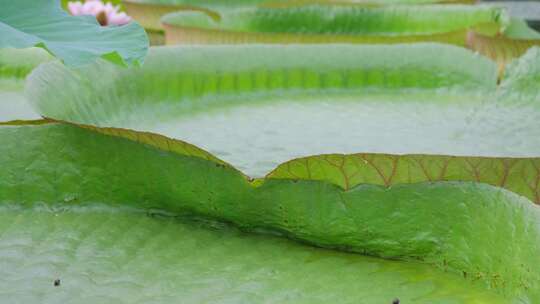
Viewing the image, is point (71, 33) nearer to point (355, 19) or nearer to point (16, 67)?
point (16, 67)

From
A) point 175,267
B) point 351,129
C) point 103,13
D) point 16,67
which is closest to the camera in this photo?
point 175,267

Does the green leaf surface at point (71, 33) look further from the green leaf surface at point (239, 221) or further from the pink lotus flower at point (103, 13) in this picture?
the pink lotus flower at point (103, 13)

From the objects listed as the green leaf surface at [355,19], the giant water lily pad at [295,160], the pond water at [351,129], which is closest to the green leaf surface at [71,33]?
the giant water lily pad at [295,160]

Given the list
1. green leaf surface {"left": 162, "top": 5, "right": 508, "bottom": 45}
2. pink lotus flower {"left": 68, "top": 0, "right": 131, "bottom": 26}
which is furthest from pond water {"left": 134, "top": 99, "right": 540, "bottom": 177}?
pink lotus flower {"left": 68, "top": 0, "right": 131, "bottom": 26}

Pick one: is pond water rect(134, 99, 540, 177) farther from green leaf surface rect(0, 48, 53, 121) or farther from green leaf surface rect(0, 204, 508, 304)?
green leaf surface rect(0, 48, 53, 121)

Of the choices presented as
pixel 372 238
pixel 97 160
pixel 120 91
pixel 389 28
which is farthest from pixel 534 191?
pixel 389 28

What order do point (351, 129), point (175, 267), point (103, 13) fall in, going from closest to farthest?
point (175, 267) → point (351, 129) → point (103, 13)

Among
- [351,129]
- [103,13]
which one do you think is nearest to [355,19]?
[103,13]
